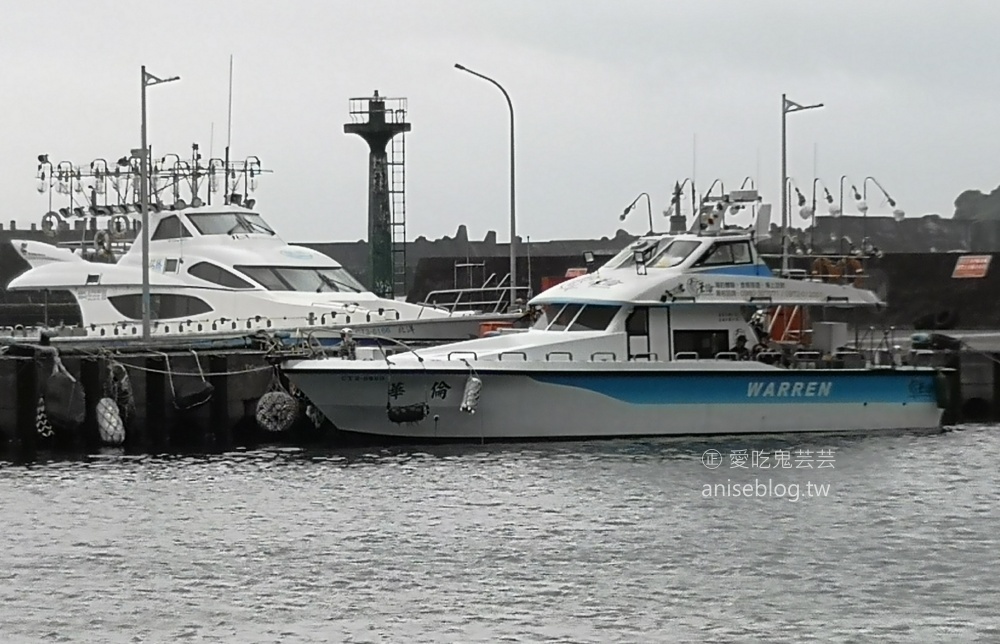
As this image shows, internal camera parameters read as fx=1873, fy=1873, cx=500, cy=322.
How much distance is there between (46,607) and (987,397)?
64.5 ft

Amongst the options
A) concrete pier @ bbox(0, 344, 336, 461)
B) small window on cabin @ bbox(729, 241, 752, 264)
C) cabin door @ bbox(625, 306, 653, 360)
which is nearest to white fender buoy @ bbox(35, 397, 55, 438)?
concrete pier @ bbox(0, 344, 336, 461)

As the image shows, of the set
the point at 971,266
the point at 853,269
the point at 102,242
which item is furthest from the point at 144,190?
the point at 971,266

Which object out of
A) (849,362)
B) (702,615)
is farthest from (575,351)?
(702,615)

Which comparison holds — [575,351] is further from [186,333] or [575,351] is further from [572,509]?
[186,333]

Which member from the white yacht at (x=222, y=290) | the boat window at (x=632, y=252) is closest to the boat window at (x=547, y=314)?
the boat window at (x=632, y=252)

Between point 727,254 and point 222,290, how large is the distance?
936 centimetres

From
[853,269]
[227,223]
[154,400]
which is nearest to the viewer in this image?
[154,400]

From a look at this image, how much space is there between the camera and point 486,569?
61.9 feet

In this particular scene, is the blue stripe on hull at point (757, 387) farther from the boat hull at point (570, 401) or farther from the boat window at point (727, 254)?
the boat window at point (727, 254)

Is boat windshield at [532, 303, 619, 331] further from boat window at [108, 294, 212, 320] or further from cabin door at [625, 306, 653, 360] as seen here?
boat window at [108, 294, 212, 320]

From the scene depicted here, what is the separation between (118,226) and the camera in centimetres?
3653

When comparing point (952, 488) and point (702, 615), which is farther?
point (952, 488)

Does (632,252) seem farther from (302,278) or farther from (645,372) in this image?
(302,278)

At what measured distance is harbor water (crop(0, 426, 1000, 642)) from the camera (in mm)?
16719
